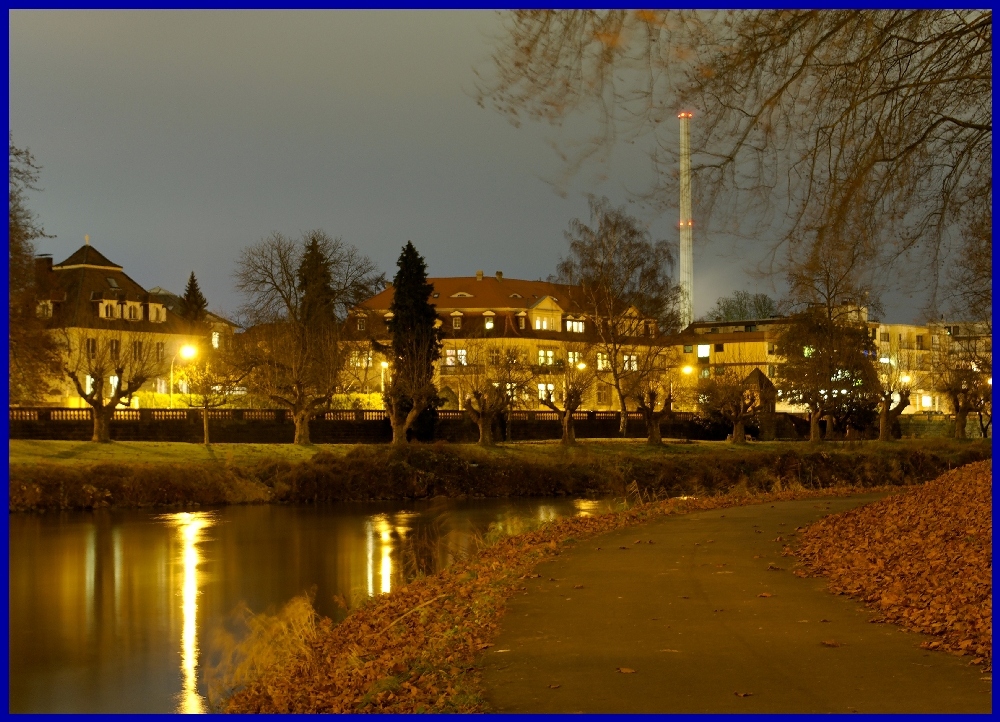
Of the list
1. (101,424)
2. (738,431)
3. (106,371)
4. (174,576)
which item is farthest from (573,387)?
(174,576)

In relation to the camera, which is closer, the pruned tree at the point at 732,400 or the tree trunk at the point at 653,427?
the tree trunk at the point at 653,427

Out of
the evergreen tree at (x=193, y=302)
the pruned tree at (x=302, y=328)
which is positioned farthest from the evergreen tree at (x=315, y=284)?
the evergreen tree at (x=193, y=302)

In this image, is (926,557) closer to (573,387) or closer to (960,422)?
(573,387)

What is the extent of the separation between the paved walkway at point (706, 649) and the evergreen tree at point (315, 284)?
50903 mm

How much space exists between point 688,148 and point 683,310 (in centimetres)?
5361

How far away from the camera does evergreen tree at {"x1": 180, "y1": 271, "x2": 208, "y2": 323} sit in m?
110

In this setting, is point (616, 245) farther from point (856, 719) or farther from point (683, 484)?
point (856, 719)

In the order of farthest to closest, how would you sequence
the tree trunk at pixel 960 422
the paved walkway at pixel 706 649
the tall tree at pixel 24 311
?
the tree trunk at pixel 960 422 → the tall tree at pixel 24 311 → the paved walkway at pixel 706 649

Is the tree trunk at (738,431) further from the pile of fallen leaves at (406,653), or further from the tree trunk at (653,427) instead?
the pile of fallen leaves at (406,653)

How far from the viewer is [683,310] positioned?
214 feet

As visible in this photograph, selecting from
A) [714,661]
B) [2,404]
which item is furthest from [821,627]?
[2,404]

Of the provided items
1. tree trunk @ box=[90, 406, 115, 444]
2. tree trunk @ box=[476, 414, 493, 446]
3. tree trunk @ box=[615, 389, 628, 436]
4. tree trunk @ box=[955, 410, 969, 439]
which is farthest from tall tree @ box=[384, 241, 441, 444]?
tree trunk @ box=[955, 410, 969, 439]

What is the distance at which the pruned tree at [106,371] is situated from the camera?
50.6 metres

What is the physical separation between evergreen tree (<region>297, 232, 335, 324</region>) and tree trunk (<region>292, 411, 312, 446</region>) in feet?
32.2
